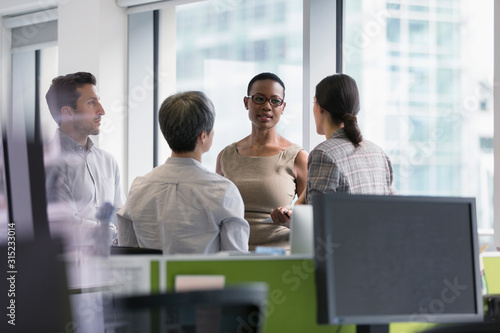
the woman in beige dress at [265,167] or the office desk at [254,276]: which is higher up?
the woman in beige dress at [265,167]

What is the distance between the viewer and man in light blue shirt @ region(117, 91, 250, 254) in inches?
81.8

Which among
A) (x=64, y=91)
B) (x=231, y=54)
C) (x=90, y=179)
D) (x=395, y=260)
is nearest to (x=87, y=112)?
(x=64, y=91)

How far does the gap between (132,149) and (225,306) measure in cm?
482

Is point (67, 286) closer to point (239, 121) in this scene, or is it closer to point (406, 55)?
point (406, 55)

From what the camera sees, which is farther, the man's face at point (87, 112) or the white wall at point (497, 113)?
the white wall at point (497, 113)

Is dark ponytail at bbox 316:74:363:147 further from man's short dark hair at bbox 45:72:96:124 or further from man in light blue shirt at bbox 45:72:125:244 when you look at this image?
man's short dark hair at bbox 45:72:96:124

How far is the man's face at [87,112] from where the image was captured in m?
3.38

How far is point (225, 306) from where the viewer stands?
1023 millimetres

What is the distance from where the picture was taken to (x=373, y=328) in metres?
1.52

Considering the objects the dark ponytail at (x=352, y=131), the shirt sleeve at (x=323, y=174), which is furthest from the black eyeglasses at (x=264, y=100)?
the shirt sleeve at (x=323, y=174)

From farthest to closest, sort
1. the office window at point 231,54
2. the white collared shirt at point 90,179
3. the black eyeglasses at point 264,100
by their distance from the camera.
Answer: the office window at point 231,54 → the black eyeglasses at point 264,100 → the white collared shirt at point 90,179

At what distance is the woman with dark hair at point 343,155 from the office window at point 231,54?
2212 mm

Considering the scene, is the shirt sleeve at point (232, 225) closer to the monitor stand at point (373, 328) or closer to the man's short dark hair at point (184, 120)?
the man's short dark hair at point (184, 120)

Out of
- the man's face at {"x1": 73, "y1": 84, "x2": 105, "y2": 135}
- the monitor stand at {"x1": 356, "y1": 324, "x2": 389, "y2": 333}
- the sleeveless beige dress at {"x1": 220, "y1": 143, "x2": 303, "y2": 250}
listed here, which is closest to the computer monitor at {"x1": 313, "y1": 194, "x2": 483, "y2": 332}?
the monitor stand at {"x1": 356, "y1": 324, "x2": 389, "y2": 333}
